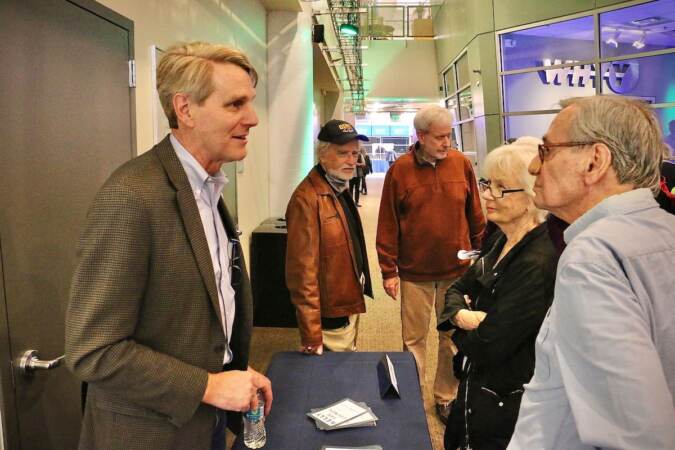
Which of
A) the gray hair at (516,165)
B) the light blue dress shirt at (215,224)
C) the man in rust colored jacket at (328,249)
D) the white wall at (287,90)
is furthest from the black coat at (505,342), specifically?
the white wall at (287,90)

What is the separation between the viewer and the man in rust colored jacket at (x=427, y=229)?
2766 mm

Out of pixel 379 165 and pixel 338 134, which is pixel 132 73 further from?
pixel 379 165

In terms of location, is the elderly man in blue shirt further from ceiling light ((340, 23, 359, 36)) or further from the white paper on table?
ceiling light ((340, 23, 359, 36))

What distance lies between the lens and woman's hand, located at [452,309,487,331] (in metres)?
1.70

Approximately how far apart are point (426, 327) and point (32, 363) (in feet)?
6.67

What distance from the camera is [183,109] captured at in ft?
3.97

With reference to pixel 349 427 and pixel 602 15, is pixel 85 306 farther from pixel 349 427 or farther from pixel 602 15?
pixel 602 15

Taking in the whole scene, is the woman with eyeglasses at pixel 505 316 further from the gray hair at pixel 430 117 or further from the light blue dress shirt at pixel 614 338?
the gray hair at pixel 430 117

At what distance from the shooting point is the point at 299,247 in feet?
Answer: 7.14

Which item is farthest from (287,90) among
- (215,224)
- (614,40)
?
(614,40)

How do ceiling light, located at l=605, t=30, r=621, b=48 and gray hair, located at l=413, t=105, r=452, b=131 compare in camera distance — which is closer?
gray hair, located at l=413, t=105, r=452, b=131

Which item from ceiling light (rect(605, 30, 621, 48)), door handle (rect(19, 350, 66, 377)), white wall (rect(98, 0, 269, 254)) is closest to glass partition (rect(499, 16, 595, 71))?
ceiling light (rect(605, 30, 621, 48))

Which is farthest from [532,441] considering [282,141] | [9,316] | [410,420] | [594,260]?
[282,141]

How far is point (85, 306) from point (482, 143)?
30.5 feet
